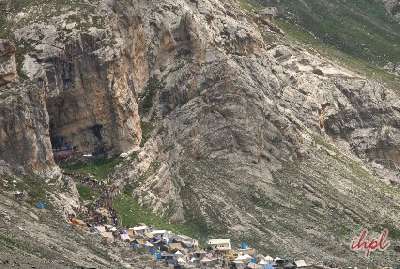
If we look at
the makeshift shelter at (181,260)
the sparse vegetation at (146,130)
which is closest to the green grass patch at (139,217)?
the makeshift shelter at (181,260)

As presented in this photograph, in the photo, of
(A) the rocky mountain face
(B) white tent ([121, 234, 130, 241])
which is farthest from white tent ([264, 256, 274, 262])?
(B) white tent ([121, 234, 130, 241])

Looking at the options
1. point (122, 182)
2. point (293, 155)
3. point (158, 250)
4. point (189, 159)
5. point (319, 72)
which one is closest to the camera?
point (158, 250)

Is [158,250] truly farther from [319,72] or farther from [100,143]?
[319,72]

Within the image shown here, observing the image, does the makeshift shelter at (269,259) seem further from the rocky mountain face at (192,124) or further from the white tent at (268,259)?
the rocky mountain face at (192,124)

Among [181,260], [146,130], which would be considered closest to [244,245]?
[181,260]

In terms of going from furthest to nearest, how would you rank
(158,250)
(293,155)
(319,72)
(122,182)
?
(319,72)
(293,155)
(122,182)
(158,250)

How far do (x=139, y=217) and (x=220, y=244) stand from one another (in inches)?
418

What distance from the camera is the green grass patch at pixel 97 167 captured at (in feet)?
365

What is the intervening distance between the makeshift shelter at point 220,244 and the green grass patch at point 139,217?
5247mm

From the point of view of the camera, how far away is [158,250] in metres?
98.6

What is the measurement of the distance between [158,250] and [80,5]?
125 ft

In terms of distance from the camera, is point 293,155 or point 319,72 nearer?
point 293,155

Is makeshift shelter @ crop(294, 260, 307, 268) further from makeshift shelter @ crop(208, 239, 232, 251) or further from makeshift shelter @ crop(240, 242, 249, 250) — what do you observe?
makeshift shelter @ crop(208, 239, 232, 251)

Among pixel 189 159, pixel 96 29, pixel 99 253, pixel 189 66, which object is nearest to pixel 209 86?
pixel 189 66
